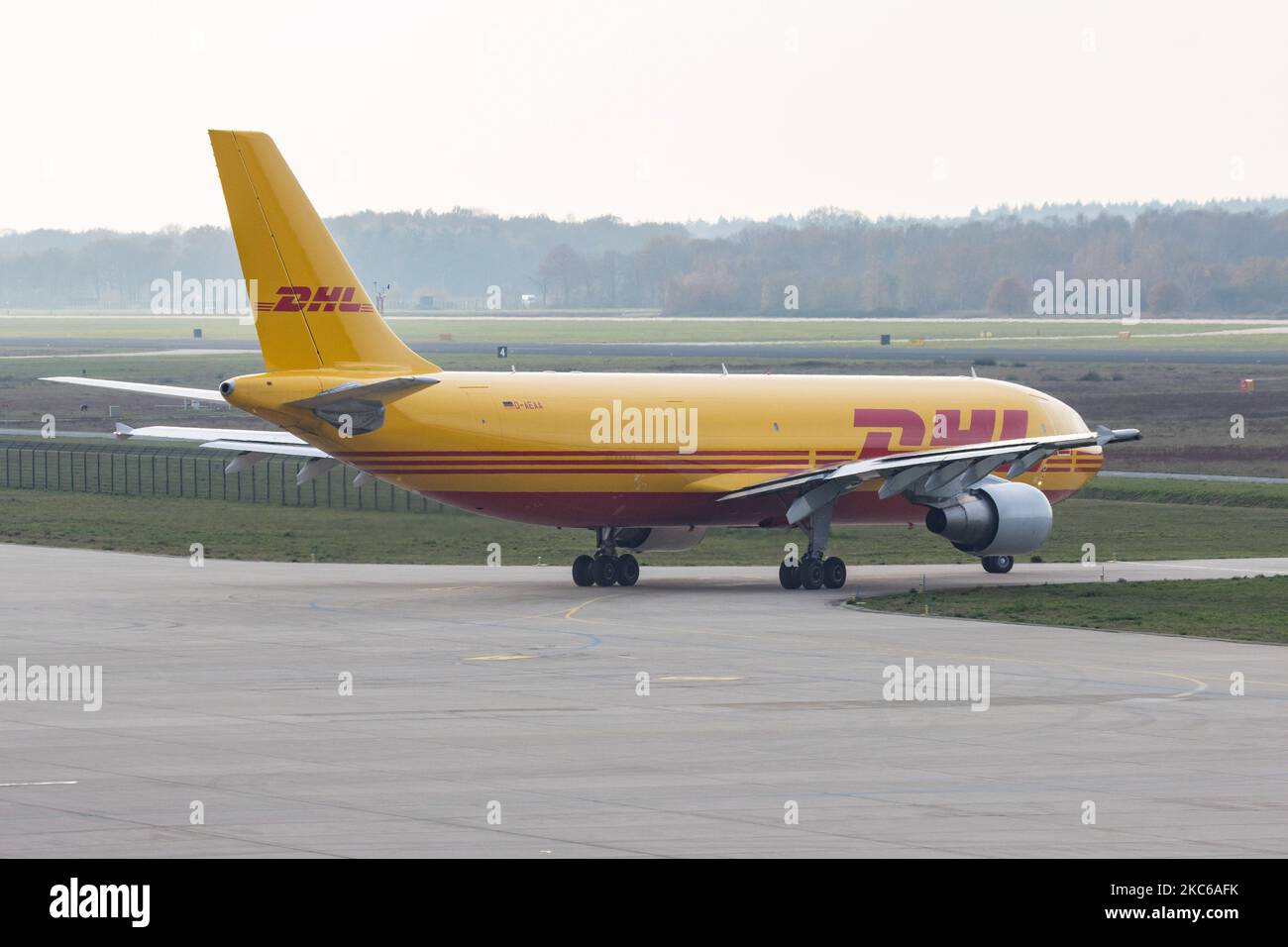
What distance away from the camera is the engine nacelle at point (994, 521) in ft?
151

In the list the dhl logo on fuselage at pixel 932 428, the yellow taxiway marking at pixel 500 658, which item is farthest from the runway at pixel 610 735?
the dhl logo on fuselage at pixel 932 428

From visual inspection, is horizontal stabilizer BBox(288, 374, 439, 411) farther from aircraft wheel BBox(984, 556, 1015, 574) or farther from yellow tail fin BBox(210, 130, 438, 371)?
aircraft wheel BBox(984, 556, 1015, 574)

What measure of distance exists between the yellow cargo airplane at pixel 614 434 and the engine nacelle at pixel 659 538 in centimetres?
6

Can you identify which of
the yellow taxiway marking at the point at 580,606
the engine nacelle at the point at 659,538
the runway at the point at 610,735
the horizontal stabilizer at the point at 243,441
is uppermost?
the horizontal stabilizer at the point at 243,441

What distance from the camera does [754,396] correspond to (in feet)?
154

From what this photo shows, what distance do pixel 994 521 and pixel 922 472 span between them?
7.06 feet

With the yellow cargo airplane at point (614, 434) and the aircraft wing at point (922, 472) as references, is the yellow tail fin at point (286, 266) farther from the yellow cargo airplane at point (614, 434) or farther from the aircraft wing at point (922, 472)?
the aircraft wing at point (922, 472)

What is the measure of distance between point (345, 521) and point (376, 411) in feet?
59.2

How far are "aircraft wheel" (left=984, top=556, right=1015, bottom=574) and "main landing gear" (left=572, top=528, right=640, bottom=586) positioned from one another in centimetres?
941

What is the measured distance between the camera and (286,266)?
4169 centimetres

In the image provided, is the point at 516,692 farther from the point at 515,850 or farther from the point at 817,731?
the point at 515,850

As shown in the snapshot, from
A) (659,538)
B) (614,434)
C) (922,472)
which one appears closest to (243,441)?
(614,434)
